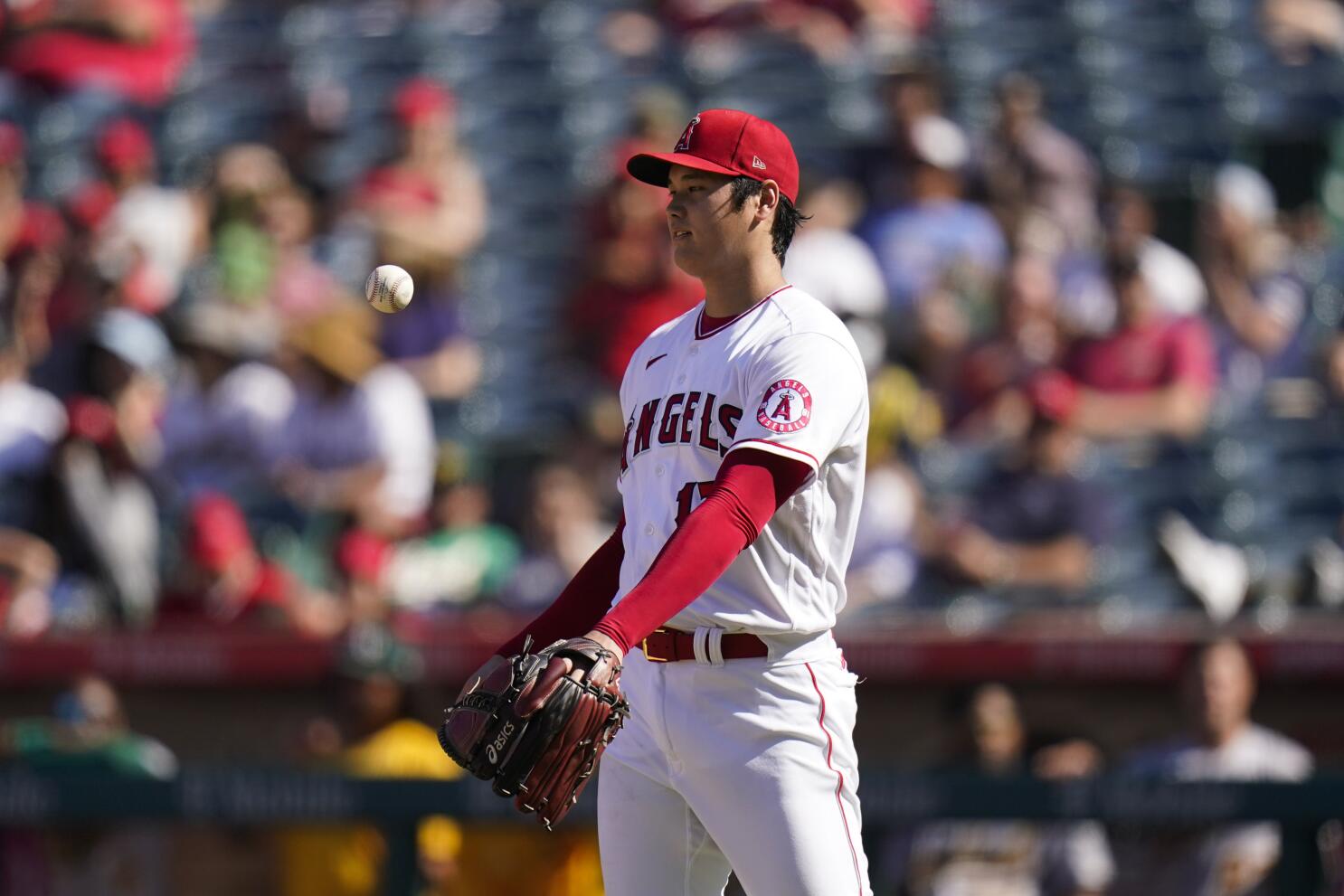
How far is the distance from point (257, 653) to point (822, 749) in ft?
10.1

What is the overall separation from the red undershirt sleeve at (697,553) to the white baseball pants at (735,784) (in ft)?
0.96

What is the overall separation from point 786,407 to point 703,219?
36 cm

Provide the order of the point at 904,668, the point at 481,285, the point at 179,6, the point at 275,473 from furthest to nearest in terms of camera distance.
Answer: the point at 179,6 → the point at 481,285 → the point at 275,473 → the point at 904,668

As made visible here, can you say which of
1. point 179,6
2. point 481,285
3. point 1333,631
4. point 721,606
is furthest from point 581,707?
point 179,6

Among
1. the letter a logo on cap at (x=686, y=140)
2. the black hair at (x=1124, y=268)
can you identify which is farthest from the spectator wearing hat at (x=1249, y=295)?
the letter a logo on cap at (x=686, y=140)

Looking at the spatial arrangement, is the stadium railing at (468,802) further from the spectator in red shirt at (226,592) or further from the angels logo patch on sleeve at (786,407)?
the angels logo patch on sleeve at (786,407)

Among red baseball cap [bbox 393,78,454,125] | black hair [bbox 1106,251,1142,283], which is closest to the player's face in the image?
black hair [bbox 1106,251,1142,283]

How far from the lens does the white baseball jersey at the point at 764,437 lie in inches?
120

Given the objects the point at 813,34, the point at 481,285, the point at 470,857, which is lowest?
the point at 470,857

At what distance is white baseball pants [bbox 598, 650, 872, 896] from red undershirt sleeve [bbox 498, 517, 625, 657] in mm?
163

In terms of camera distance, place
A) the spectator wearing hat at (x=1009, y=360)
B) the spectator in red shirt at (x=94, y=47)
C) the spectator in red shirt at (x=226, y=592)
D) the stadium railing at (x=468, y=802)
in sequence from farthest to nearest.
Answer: the spectator in red shirt at (x=94, y=47)
the spectator wearing hat at (x=1009, y=360)
the spectator in red shirt at (x=226, y=592)
the stadium railing at (x=468, y=802)

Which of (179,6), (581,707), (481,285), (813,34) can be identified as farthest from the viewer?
(179,6)

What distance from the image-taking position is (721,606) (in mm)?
3111

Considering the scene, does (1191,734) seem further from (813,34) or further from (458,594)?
(813,34)
